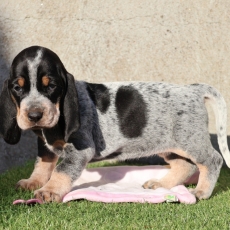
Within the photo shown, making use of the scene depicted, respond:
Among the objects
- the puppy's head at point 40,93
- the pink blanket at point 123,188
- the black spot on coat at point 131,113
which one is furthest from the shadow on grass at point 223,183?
the puppy's head at point 40,93

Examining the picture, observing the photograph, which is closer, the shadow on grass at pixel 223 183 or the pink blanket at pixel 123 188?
the pink blanket at pixel 123 188

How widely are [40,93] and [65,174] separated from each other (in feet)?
2.25

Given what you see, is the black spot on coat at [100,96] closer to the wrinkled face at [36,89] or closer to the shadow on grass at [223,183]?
the wrinkled face at [36,89]

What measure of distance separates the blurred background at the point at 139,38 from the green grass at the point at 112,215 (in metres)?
2.24

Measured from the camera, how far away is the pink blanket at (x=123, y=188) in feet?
13.8

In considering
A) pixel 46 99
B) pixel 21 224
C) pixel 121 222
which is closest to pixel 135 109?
pixel 46 99

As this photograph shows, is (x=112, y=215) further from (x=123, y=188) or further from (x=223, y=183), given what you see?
(x=223, y=183)

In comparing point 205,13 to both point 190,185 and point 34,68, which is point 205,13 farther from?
point 34,68

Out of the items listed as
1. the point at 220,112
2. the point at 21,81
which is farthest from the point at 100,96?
the point at 220,112

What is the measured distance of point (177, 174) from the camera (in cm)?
489

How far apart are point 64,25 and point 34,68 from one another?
2449mm

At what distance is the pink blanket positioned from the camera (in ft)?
13.8

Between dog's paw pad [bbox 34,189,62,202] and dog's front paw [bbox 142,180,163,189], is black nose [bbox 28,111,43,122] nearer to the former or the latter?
dog's paw pad [bbox 34,189,62,202]

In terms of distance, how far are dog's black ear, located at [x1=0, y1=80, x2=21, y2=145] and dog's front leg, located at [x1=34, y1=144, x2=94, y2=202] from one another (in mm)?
444
